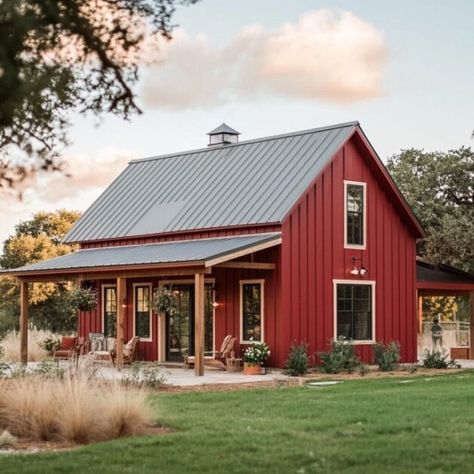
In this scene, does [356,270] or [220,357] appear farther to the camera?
[356,270]

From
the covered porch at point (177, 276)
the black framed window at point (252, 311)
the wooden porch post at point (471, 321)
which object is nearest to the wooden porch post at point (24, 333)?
the covered porch at point (177, 276)

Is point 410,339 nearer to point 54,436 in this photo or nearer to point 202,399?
point 202,399

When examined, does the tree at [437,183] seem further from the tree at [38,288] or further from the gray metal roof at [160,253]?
the tree at [38,288]

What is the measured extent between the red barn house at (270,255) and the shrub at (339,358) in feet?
2.35

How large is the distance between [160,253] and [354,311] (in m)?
5.20

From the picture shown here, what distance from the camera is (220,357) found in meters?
25.8

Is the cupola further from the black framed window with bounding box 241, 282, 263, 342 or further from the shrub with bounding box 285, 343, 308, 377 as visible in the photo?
the shrub with bounding box 285, 343, 308, 377

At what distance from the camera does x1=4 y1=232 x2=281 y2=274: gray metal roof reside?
77.6 feet

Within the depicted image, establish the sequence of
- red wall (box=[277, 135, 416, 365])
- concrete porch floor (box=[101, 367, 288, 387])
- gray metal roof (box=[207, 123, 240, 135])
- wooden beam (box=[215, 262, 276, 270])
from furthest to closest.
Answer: gray metal roof (box=[207, 123, 240, 135]) → red wall (box=[277, 135, 416, 365]) → wooden beam (box=[215, 262, 276, 270]) → concrete porch floor (box=[101, 367, 288, 387])

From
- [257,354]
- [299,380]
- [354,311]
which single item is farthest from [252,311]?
[299,380]

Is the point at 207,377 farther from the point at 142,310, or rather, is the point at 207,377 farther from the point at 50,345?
the point at 50,345

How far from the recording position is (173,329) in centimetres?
2831

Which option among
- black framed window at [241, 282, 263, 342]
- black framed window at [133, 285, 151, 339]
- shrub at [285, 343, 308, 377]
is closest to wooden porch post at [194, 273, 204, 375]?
shrub at [285, 343, 308, 377]

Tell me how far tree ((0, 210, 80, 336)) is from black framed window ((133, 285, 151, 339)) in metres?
14.3
